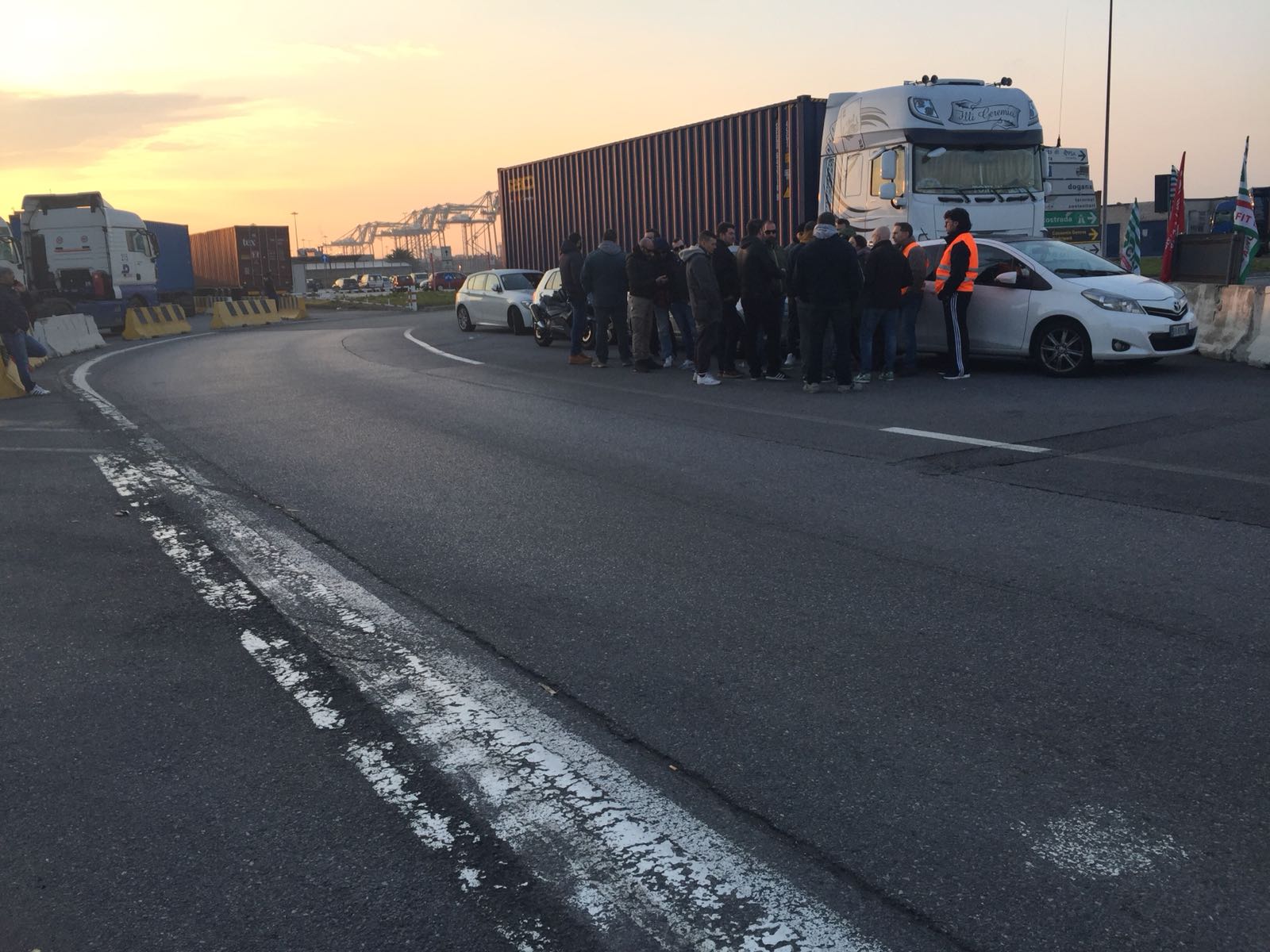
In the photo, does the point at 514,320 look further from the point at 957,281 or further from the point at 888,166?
the point at 957,281

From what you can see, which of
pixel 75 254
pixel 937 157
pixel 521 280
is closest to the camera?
pixel 937 157

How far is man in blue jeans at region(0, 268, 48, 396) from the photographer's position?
46.9 feet

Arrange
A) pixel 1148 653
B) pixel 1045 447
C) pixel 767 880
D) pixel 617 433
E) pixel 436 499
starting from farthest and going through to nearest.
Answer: pixel 617 433 → pixel 1045 447 → pixel 436 499 → pixel 1148 653 → pixel 767 880

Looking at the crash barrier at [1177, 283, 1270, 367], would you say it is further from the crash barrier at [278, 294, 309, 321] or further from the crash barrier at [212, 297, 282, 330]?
the crash barrier at [278, 294, 309, 321]

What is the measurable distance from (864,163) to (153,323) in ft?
72.9

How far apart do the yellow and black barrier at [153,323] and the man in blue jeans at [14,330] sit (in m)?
A: 15.0

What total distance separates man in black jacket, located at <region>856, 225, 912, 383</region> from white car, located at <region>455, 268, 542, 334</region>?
1201 centimetres

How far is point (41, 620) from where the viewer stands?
192 inches

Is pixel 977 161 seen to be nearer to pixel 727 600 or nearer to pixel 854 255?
pixel 854 255

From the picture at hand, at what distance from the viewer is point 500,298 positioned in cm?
2417

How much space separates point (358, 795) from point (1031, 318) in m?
10.6

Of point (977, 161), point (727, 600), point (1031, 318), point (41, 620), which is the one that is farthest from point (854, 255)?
point (41, 620)

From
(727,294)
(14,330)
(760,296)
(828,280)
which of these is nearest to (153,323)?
(14,330)

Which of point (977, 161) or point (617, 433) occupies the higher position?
point (977, 161)
